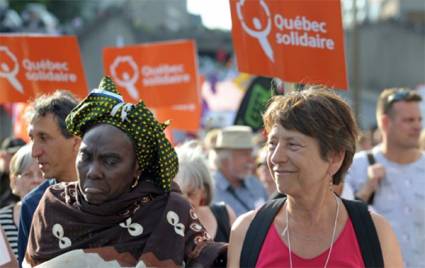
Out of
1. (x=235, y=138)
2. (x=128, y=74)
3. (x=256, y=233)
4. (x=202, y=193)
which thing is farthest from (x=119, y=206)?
(x=128, y=74)

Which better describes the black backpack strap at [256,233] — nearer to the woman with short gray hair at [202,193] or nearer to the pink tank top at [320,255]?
the pink tank top at [320,255]

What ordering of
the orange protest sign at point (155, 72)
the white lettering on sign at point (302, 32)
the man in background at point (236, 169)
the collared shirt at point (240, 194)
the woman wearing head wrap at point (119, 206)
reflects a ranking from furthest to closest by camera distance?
the orange protest sign at point (155, 72) < the man in background at point (236, 169) < the collared shirt at point (240, 194) < the white lettering on sign at point (302, 32) < the woman wearing head wrap at point (119, 206)

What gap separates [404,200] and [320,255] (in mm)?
3050

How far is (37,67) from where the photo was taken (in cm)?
700

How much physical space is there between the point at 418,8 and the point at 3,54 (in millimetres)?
40025

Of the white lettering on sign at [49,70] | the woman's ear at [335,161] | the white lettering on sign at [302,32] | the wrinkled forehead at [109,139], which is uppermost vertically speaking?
the wrinkled forehead at [109,139]

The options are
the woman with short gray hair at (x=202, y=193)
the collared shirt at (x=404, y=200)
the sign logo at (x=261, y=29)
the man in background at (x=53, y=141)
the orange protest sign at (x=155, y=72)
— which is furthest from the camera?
the orange protest sign at (x=155, y=72)

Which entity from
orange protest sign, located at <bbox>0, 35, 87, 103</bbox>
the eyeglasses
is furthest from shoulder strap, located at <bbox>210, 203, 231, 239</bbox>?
the eyeglasses

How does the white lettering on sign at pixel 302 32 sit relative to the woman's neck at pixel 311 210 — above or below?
above

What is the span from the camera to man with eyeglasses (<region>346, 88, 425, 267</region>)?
6414 millimetres

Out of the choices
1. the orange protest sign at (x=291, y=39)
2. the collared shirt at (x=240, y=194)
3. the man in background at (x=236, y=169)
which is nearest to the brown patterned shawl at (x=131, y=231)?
the orange protest sign at (x=291, y=39)

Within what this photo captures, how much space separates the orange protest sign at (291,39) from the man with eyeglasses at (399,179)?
50.6 inches

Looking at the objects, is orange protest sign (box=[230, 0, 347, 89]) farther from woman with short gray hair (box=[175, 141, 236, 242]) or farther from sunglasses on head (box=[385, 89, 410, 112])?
sunglasses on head (box=[385, 89, 410, 112])

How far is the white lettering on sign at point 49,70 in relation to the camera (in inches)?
274
